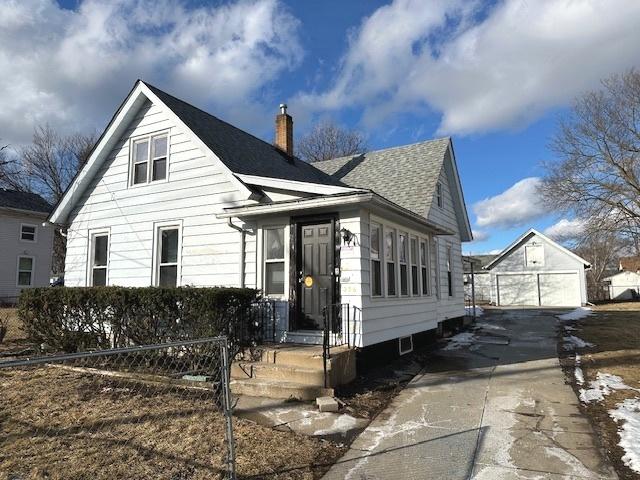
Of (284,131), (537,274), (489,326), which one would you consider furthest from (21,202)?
(537,274)

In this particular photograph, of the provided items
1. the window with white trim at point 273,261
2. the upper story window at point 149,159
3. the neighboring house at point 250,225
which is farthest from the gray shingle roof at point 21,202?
the window with white trim at point 273,261

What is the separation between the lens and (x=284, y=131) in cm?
1371

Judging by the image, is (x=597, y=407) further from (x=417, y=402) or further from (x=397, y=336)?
(x=397, y=336)

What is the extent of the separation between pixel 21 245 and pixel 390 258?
22.4 m

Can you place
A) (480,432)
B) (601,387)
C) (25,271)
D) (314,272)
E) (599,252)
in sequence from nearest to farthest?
1. (480,432)
2. (601,387)
3. (314,272)
4. (25,271)
5. (599,252)

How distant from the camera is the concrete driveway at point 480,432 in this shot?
422 cm

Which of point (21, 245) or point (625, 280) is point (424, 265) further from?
point (625, 280)

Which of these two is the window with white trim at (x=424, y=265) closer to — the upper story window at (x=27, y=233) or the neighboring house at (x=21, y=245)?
the neighboring house at (x=21, y=245)

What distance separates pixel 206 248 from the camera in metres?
9.55

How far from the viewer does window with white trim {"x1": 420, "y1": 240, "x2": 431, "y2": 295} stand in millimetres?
11651

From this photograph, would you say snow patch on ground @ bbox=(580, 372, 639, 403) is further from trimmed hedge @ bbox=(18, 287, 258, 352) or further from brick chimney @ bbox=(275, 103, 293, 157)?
brick chimney @ bbox=(275, 103, 293, 157)

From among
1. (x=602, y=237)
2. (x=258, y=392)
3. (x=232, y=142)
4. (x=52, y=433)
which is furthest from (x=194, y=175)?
(x=602, y=237)

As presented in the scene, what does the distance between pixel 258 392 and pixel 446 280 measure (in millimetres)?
9347

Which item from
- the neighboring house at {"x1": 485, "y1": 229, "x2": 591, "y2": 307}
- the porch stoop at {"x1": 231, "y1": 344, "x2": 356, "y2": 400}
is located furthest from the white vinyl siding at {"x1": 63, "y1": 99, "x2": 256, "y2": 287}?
the neighboring house at {"x1": 485, "y1": 229, "x2": 591, "y2": 307}
